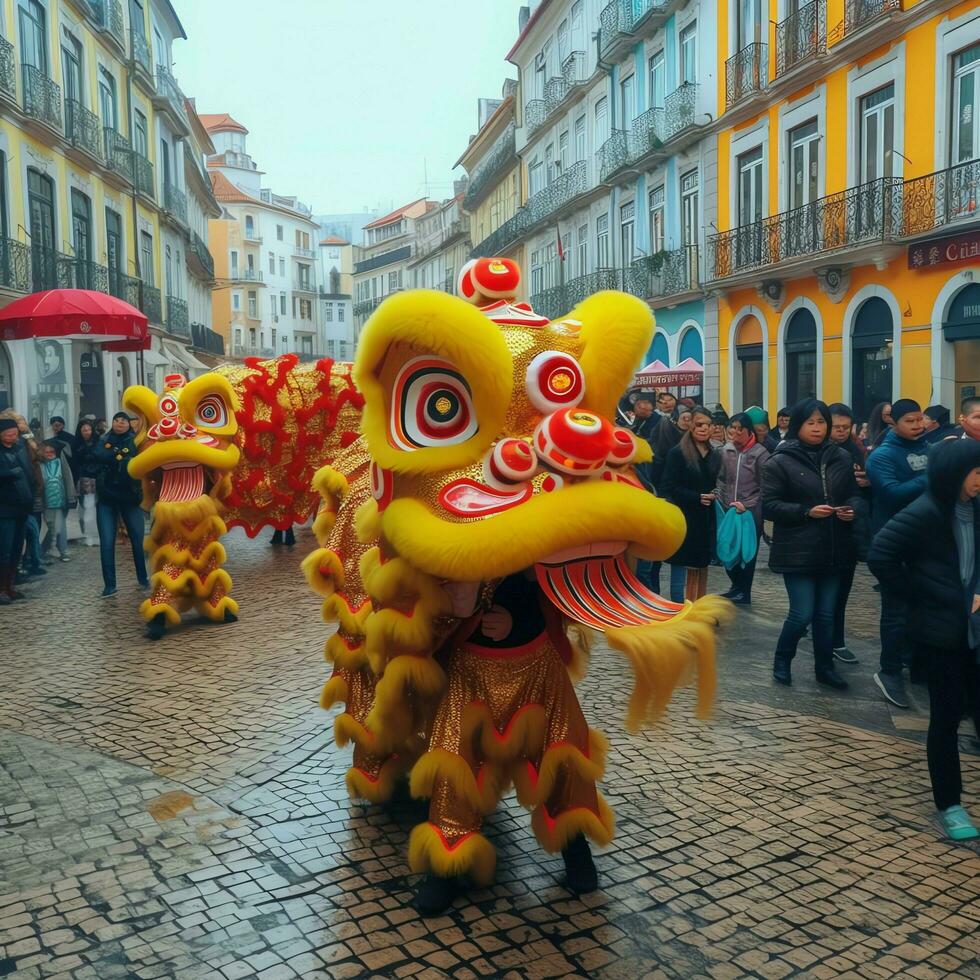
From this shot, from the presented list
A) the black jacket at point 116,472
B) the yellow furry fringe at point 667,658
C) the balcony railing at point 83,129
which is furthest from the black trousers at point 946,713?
the balcony railing at point 83,129

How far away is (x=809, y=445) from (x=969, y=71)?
1061 cm

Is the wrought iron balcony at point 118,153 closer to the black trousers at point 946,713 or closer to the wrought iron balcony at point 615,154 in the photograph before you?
the wrought iron balcony at point 615,154

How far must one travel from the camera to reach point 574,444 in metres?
2.99

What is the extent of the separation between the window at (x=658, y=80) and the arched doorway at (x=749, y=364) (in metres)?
6.24

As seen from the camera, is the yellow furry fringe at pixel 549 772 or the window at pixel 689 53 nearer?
the yellow furry fringe at pixel 549 772

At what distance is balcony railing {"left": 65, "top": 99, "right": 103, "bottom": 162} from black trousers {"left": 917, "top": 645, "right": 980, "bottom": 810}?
2168cm

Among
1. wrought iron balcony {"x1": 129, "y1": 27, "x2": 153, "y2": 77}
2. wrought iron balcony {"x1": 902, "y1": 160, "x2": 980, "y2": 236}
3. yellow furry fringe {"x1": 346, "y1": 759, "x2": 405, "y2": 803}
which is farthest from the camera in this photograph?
wrought iron balcony {"x1": 129, "y1": 27, "x2": 153, "y2": 77}

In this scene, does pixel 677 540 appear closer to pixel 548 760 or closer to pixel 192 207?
pixel 548 760

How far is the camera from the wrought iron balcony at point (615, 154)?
993 inches

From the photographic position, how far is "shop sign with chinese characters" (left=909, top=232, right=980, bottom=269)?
46.0ft

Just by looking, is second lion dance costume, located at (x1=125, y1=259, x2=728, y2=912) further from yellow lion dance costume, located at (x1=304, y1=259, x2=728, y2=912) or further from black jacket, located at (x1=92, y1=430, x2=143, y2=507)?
black jacket, located at (x1=92, y1=430, x2=143, y2=507)

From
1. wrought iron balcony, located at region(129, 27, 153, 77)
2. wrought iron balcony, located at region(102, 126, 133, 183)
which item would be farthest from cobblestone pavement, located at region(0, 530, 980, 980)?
wrought iron balcony, located at region(129, 27, 153, 77)

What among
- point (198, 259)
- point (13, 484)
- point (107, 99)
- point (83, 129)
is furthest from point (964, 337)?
point (198, 259)

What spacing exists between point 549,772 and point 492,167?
137 ft
